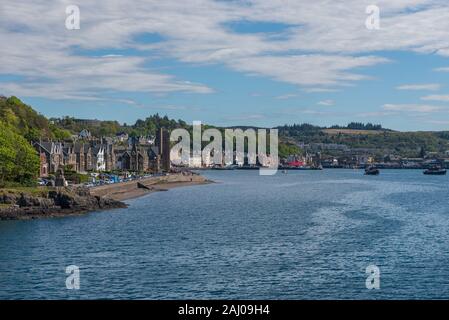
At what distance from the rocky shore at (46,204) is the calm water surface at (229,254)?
7.75ft

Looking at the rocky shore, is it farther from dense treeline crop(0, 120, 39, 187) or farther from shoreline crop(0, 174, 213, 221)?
dense treeline crop(0, 120, 39, 187)

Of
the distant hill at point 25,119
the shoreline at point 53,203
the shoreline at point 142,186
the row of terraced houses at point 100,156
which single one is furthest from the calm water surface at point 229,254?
the distant hill at point 25,119

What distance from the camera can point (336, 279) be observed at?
3444 centimetres

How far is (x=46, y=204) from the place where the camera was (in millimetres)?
64312

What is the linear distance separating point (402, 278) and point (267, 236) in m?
16.3

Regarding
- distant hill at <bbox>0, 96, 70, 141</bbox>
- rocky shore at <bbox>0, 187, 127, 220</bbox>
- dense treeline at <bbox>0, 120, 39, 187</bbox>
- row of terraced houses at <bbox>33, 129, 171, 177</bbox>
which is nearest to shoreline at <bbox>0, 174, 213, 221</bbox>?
rocky shore at <bbox>0, 187, 127, 220</bbox>

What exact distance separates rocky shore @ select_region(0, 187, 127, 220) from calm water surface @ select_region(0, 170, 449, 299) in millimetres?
2361

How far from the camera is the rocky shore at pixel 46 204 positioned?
60844mm

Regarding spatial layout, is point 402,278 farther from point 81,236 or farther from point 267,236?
point 81,236

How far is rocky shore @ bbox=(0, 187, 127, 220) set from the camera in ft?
200

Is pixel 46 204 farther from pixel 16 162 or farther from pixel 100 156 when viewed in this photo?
pixel 100 156

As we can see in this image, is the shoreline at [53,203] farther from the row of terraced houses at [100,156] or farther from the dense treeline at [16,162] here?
the row of terraced houses at [100,156]
